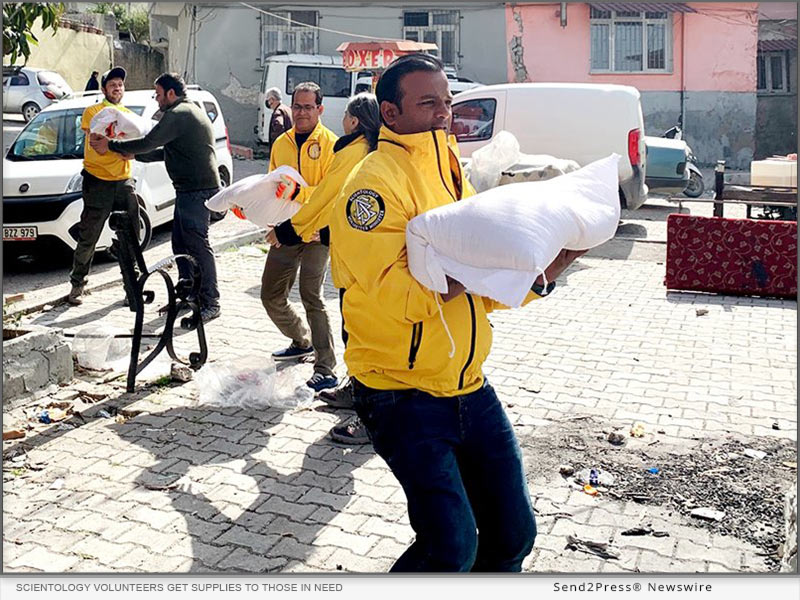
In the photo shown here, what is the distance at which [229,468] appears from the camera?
4.69m

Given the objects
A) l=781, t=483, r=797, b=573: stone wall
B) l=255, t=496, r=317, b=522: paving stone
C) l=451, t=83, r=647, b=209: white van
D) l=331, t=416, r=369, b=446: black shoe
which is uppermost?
l=451, t=83, r=647, b=209: white van

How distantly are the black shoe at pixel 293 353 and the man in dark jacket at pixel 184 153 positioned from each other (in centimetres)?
132

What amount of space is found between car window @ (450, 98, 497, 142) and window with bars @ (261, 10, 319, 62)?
38.0ft

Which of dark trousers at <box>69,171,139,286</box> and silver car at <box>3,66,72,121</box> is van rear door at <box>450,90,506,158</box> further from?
silver car at <box>3,66,72,121</box>

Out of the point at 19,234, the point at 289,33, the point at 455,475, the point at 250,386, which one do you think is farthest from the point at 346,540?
the point at 289,33

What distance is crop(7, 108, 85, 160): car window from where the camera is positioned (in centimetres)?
1029

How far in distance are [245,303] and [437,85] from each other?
19.4ft

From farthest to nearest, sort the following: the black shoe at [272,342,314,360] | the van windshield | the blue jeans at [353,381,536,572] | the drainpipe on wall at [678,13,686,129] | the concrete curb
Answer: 1. the drainpipe on wall at [678,13,686,129]
2. the van windshield
3. the concrete curb
4. the black shoe at [272,342,314,360]
5. the blue jeans at [353,381,536,572]

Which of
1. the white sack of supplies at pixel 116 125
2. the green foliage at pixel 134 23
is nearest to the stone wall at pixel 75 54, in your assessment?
the green foliage at pixel 134 23

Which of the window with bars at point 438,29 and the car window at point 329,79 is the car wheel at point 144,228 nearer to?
the car window at point 329,79

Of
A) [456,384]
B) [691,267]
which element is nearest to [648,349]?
[691,267]

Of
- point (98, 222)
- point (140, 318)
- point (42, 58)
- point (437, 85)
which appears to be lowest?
point (140, 318)

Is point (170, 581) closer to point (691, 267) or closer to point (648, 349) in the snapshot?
point (648, 349)

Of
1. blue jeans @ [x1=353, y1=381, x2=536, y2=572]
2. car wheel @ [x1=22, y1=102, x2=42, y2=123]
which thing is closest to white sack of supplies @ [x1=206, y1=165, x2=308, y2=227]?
blue jeans @ [x1=353, y1=381, x2=536, y2=572]
